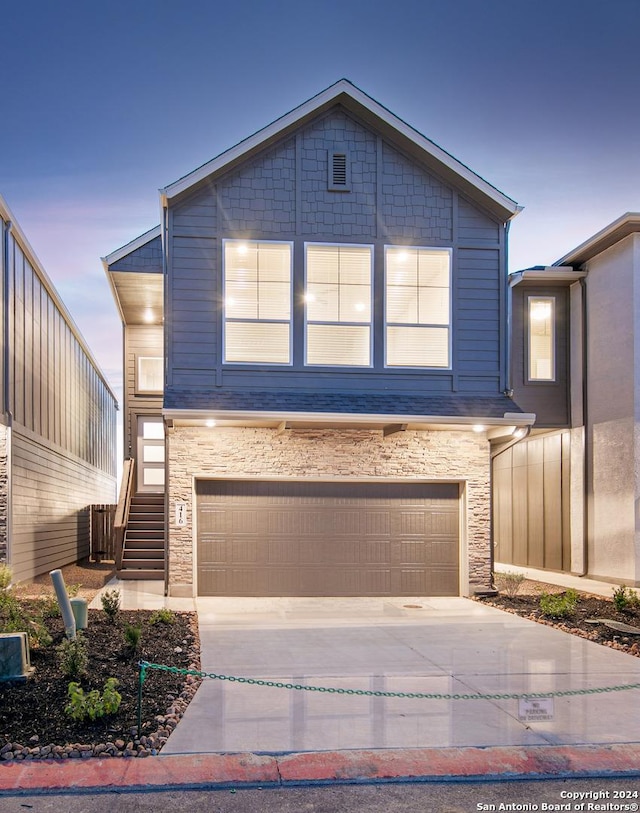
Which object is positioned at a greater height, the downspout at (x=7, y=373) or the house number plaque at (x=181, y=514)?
the downspout at (x=7, y=373)

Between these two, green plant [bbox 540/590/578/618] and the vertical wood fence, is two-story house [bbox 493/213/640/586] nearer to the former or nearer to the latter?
green plant [bbox 540/590/578/618]

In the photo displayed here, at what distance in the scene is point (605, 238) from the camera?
53.3ft

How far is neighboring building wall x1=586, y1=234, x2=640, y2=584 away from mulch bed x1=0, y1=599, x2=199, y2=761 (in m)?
10.2

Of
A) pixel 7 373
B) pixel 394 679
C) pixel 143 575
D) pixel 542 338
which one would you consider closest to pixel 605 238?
pixel 542 338

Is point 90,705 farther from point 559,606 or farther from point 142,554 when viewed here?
point 142,554

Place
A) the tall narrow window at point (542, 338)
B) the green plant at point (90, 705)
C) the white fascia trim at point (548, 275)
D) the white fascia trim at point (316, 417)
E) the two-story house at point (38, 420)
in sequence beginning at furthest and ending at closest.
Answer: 1. the tall narrow window at point (542, 338)
2. the white fascia trim at point (548, 275)
3. the two-story house at point (38, 420)
4. the white fascia trim at point (316, 417)
5. the green plant at point (90, 705)

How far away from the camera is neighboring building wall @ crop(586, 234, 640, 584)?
15758 millimetres

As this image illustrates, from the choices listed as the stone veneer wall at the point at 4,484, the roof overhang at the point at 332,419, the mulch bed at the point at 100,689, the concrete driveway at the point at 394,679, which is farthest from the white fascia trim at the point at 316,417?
the mulch bed at the point at 100,689

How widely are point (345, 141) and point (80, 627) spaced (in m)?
9.55

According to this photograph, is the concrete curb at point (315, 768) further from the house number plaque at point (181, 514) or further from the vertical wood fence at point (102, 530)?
the vertical wood fence at point (102, 530)

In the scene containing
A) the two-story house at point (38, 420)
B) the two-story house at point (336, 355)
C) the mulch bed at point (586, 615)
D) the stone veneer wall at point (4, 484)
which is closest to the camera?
the mulch bed at point (586, 615)

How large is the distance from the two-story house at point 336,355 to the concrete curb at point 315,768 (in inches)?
310

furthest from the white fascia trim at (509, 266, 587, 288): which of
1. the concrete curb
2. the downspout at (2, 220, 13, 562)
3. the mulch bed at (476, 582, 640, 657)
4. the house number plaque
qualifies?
the concrete curb

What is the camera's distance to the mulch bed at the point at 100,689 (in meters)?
5.64
